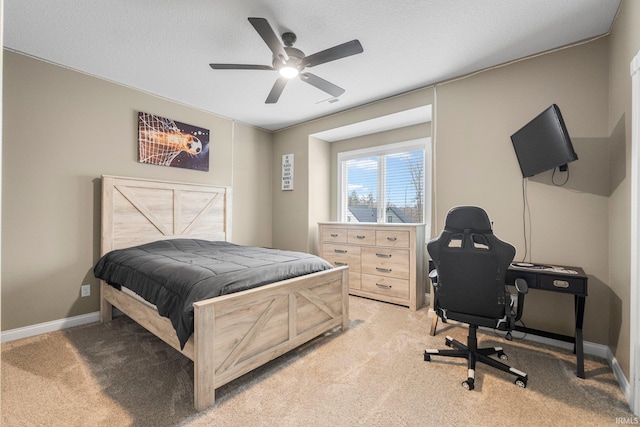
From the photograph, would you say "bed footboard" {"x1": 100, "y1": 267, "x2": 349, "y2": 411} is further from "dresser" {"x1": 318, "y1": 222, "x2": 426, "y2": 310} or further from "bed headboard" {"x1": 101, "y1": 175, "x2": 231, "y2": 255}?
"dresser" {"x1": 318, "y1": 222, "x2": 426, "y2": 310}

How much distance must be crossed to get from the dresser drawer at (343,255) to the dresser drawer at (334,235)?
0.07 metres

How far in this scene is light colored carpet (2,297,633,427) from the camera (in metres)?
1.91

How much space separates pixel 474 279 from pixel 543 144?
141 cm

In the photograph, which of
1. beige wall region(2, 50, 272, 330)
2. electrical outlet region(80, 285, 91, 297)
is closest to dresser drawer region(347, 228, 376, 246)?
beige wall region(2, 50, 272, 330)

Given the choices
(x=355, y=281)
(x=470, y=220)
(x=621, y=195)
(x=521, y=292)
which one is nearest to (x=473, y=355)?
(x=521, y=292)

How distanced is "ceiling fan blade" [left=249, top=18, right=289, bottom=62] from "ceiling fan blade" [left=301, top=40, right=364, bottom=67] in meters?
0.19

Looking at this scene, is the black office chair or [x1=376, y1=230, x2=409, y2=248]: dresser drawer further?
[x1=376, y1=230, x2=409, y2=248]: dresser drawer

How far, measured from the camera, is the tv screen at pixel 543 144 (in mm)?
2523

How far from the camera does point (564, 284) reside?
2441mm

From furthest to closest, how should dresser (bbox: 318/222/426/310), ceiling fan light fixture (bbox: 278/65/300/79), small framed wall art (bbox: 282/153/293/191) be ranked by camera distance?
small framed wall art (bbox: 282/153/293/191) < dresser (bbox: 318/222/426/310) < ceiling fan light fixture (bbox: 278/65/300/79)

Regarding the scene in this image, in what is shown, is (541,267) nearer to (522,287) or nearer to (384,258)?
(522,287)

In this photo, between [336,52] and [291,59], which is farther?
[291,59]

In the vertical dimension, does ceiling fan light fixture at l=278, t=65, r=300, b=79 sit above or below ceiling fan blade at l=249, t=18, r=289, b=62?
below

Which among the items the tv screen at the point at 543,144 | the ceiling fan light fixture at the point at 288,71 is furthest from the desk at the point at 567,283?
the ceiling fan light fixture at the point at 288,71
